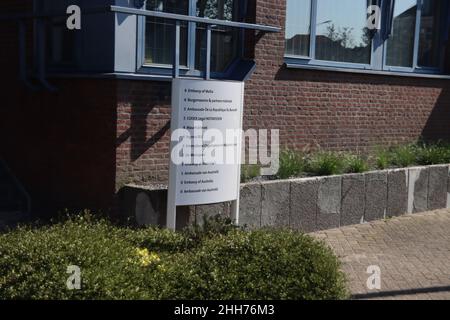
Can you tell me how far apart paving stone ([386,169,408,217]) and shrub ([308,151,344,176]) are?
0.87 m

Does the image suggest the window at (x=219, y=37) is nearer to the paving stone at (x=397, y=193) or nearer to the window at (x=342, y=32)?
the window at (x=342, y=32)

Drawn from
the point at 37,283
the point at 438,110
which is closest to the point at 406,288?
the point at 37,283

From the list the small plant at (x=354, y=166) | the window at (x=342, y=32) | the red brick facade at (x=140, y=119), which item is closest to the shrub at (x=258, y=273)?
the red brick facade at (x=140, y=119)

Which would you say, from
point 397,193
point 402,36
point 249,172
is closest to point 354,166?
point 397,193

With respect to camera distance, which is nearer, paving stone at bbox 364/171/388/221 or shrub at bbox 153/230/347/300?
shrub at bbox 153/230/347/300

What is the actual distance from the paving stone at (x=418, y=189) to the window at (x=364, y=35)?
213cm

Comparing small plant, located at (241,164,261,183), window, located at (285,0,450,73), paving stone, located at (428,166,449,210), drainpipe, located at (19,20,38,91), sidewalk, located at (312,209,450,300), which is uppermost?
window, located at (285,0,450,73)

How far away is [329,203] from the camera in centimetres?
905

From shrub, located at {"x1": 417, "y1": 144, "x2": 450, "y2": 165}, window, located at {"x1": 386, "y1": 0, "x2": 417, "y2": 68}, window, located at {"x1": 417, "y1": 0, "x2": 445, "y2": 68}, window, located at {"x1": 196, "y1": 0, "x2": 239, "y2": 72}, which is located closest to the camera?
window, located at {"x1": 196, "y1": 0, "x2": 239, "y2": 72}

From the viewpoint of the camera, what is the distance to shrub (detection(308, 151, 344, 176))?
9305mm

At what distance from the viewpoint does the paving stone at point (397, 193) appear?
32.4 ft

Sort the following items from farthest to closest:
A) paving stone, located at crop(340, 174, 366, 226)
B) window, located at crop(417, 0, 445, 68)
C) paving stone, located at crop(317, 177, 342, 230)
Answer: window, located at crop(417, 0, 445, 68) < paving stone, located at crop(340, 174, 366, 226) < paving stone, located at crop(317, 177, 342, 230)

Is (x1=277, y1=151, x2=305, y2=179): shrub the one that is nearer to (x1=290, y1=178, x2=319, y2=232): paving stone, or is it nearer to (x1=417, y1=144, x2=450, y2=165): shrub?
(x1=290, y1=178, x2=319, y2=232): paving stone

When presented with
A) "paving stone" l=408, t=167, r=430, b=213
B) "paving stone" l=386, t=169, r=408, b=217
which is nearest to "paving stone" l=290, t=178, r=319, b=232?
"paving stone" l=386, t=169, r=408, b=217
